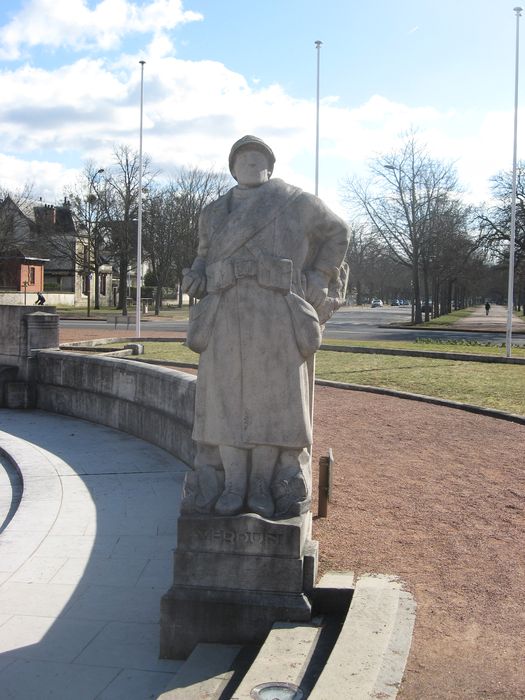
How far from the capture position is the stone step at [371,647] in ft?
11.1

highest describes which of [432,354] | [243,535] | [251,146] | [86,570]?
[251,146]

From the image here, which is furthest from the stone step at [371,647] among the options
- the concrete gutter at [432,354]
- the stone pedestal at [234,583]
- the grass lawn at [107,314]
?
the grass lawn at [107,314]

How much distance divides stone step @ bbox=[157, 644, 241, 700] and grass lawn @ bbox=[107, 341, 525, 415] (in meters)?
9.29

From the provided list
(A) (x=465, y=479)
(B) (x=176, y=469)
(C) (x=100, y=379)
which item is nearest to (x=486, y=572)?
(A) (x=465, y=479)

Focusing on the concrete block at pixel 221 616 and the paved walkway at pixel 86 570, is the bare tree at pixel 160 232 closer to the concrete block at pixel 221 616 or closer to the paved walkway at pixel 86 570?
the paved walkway at pixel 86 570

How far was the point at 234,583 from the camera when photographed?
14.6 feet

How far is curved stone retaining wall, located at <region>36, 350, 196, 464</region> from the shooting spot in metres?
9.59

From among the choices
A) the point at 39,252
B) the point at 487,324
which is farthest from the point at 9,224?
the point at 487,324

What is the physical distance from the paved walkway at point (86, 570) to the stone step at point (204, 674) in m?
0.20

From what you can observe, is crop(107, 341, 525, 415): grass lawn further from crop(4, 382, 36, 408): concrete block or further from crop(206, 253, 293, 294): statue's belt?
crop(206, 253, 293, 294): statue's belt

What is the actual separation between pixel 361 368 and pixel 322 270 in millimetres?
14529

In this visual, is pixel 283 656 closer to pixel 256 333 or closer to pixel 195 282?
pixel 256 333

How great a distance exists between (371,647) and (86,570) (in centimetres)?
293

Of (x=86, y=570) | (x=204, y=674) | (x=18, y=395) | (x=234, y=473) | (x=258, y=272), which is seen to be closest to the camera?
(x=204, y=674)
